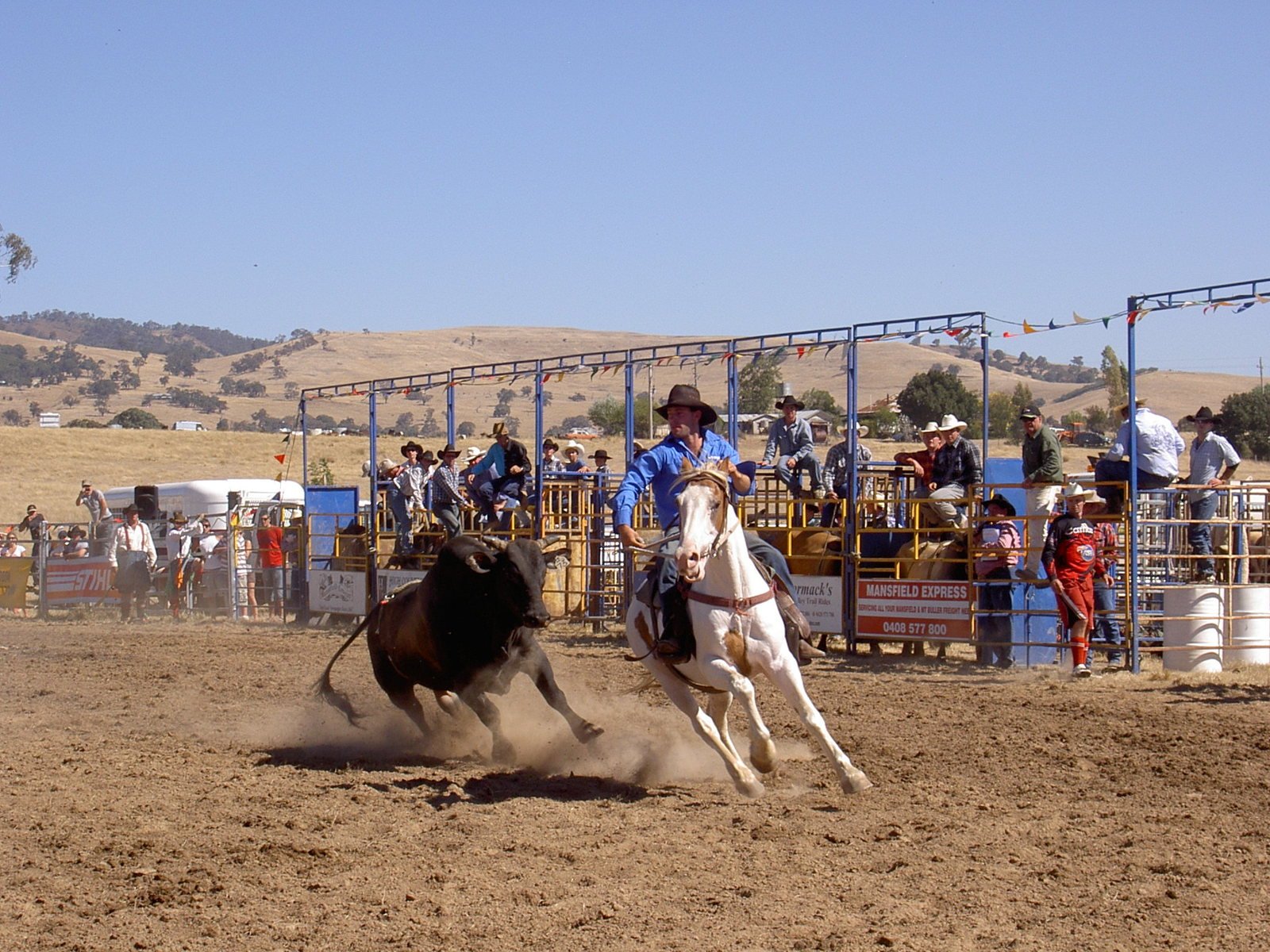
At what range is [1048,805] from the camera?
672cm

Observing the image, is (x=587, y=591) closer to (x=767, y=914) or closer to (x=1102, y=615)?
(x=1102, y=615)

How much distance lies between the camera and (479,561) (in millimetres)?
8570

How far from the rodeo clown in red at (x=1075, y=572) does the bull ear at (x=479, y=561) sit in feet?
17.6

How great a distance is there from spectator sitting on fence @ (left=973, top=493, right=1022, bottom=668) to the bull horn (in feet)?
19.4

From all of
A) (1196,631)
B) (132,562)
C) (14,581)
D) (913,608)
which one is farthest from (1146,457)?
(14,581)

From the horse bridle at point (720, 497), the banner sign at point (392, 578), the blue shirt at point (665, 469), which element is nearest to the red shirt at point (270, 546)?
the banner sign at point (392, 578)

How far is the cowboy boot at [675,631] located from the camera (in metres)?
7.34

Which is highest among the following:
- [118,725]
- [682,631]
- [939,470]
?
[939,470]

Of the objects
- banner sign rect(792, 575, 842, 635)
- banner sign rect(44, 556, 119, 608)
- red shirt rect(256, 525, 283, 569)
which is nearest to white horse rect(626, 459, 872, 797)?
banner sign rect(792, 575, 842, 635)

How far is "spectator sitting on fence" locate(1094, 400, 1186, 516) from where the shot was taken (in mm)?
12422

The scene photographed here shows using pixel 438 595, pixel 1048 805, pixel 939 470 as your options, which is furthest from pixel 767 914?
pixel 939 470

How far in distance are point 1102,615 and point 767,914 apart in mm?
8203

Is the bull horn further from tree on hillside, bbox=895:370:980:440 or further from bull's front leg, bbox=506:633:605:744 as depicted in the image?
tree on hillside, bbox=895:370:980:440

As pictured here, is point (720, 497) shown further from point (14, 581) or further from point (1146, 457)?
point (14, 581)
